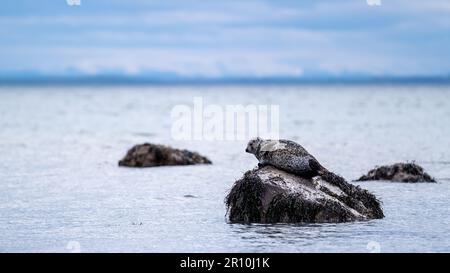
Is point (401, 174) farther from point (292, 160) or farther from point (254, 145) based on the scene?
point (292, 160)

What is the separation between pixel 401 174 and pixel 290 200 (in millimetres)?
9419

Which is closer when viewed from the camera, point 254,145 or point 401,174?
point 254,145

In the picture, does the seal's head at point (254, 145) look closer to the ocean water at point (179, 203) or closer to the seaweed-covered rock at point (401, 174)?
the ocean water at point (179, 203)

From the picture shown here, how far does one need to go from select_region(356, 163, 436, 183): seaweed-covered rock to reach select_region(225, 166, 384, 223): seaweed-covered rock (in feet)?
25.9

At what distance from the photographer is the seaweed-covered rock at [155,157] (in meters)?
37.0

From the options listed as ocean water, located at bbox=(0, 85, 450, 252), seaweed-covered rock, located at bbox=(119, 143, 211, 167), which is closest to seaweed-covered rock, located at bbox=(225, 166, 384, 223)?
ocean water, located at bbox=(0, 85, 450, 252)

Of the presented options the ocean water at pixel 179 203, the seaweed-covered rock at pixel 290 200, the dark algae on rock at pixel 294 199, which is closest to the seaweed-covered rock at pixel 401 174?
the ocean water at pixel 179 203

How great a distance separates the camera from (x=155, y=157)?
37.0 metres

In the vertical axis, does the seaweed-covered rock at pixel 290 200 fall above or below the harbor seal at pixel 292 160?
below

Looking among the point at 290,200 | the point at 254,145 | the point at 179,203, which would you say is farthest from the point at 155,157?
the point at 290,200

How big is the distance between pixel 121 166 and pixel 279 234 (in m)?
17.1

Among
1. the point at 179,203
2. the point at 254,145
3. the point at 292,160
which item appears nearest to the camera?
the point at 292,160

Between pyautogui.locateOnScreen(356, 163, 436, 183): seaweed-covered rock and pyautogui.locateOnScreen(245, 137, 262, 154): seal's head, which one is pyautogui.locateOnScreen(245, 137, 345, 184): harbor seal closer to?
pyautogui.locateOnScreen(245, 137, 262, 154): seal's head
